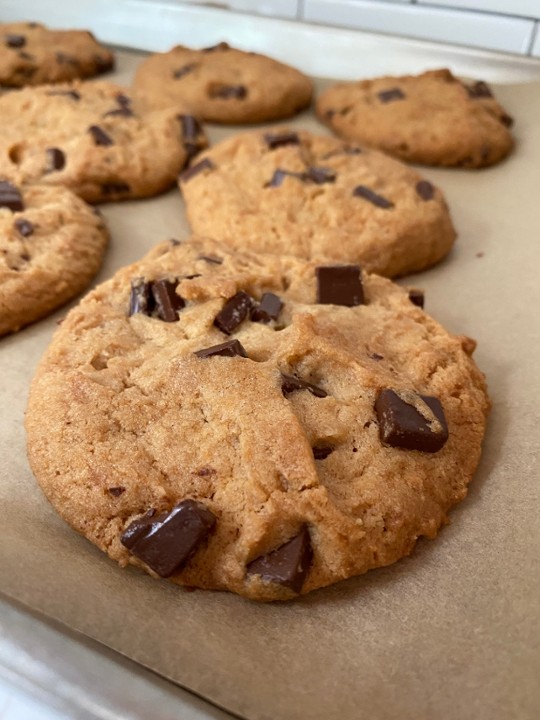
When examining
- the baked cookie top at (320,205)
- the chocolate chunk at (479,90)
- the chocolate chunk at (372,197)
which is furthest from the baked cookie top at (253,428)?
the chocolate chunk at (479,90)

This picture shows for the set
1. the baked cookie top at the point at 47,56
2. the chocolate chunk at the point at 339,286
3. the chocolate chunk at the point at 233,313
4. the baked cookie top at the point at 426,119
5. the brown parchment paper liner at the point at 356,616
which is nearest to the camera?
the brown parchment paper liner at the point at 356,616

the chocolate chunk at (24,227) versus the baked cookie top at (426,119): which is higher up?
the baked cookie top at (426,119)

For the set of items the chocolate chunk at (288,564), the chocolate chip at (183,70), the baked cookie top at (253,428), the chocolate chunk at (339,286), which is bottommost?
the chocolate chunk at (288,564)

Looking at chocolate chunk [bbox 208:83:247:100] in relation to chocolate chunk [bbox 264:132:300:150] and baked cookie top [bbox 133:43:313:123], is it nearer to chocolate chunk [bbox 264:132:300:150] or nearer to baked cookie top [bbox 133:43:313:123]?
baked cookie top [bbox 133:43:313:123]

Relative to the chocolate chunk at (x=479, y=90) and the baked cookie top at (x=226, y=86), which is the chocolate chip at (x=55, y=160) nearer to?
the baked cookie top at (x=226, y=86)

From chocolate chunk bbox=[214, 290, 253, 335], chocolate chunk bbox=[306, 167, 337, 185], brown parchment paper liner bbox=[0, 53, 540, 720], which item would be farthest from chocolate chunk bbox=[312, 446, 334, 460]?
chocolate chunk bbox=[306, 167, 337, 185]

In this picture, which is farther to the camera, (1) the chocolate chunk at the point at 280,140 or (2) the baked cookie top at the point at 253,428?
(1) the chocolate chunk at the point at 280,140

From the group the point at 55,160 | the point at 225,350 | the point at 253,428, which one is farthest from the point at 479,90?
the point at 253,428
